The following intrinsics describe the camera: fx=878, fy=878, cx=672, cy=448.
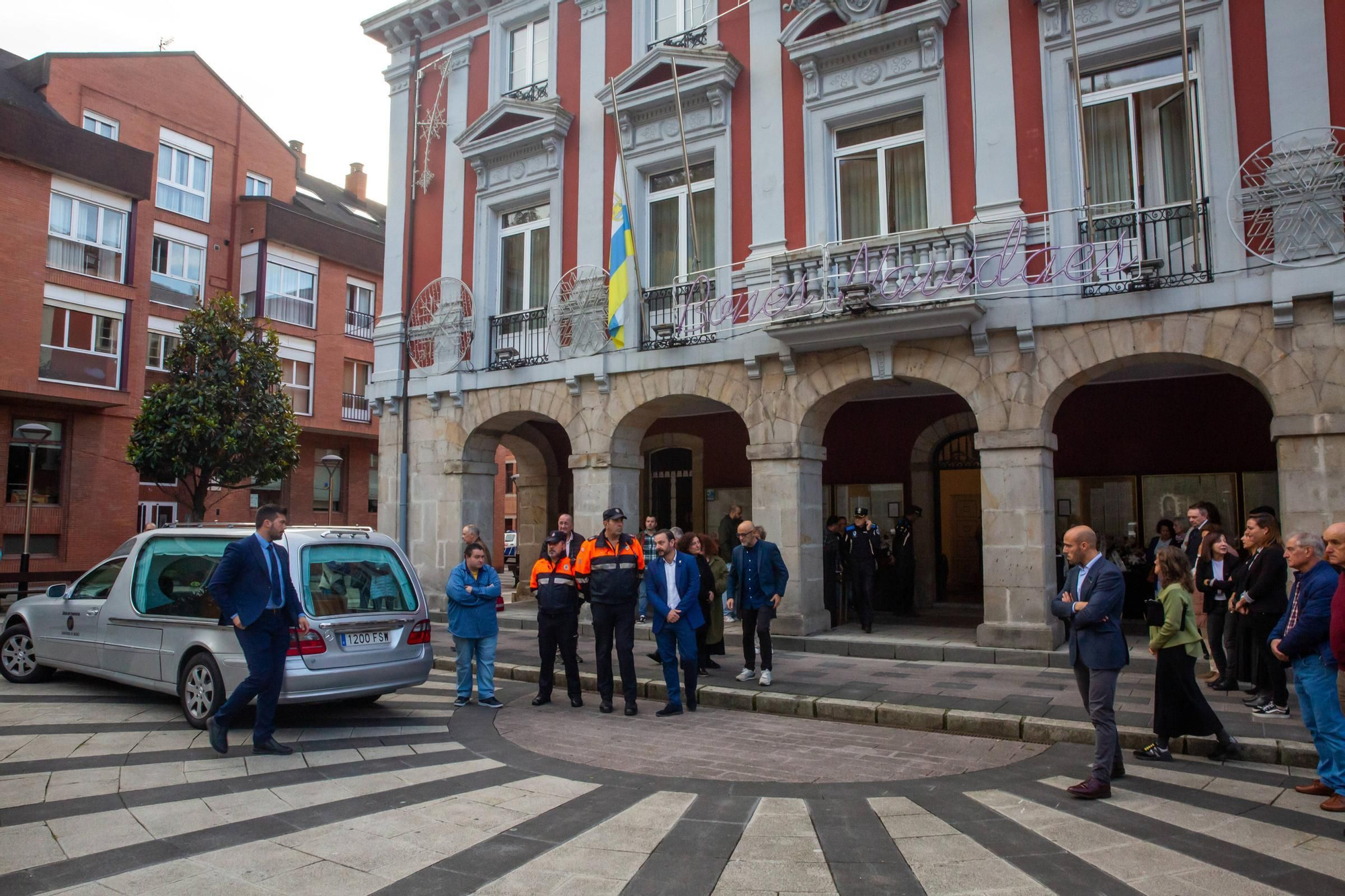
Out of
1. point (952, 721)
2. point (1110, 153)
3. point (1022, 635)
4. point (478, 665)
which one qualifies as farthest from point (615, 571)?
point (1110, 153)

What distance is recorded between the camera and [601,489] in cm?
1364

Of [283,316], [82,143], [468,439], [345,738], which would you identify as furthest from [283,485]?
[345,738]

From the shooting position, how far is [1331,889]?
4.02m

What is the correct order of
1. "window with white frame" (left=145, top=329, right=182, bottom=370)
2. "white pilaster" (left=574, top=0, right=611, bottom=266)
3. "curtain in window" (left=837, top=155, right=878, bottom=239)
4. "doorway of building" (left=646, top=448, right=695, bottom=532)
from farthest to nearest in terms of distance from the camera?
1. "window with white frame" (left=145, top=329, right=182, bottom=370)
2. "doorway of building" (left=646, top=448, right=695, bottom=532)
3. "white pilaster" (left=574, top=0, right=611, bottom=266)
4. "curtain in window" (left=837, top=155, right=878, bottom=239)

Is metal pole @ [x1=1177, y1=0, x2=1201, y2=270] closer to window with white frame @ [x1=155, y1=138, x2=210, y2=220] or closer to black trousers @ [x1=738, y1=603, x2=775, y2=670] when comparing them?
black trousers @ [x1=738, y1=603, x2=775, y2=670]

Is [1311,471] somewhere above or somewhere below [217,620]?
above

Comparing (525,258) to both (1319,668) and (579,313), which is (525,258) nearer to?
(579,313)

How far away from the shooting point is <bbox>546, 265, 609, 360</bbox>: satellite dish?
1387 cm

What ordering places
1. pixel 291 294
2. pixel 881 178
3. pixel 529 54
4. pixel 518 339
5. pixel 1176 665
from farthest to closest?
pixel 291 294 → pixel 529 54 → pixel 518 339 → pixel 881 178 → pixel 1176 665

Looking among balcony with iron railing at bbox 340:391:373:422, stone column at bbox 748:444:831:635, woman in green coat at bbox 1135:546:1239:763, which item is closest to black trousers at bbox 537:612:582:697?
stone column at bbox 748:444:831:635

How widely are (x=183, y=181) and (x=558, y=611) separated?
88.0 feet

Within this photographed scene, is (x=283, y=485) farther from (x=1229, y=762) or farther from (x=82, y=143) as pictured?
(x=1229, y=762)

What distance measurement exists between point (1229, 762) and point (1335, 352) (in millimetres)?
5038

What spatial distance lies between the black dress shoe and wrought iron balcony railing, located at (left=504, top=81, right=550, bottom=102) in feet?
39.4
